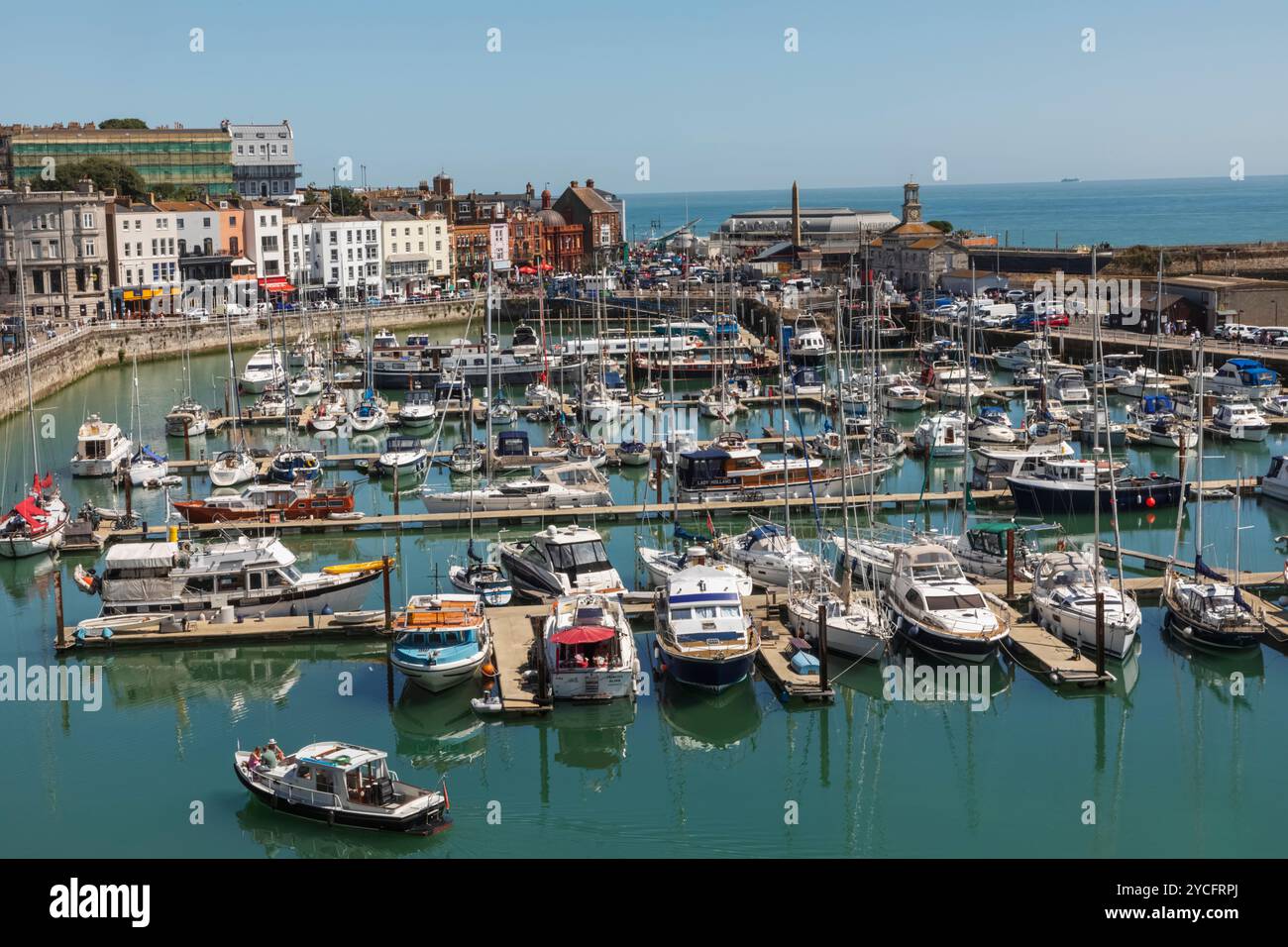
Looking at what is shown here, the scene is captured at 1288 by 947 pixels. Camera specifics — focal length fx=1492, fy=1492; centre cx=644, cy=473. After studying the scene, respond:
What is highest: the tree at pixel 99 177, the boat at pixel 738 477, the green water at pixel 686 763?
the tree at pixel 99 177

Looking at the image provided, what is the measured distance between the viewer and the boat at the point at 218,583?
2780cm

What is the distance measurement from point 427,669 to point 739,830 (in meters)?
6.31

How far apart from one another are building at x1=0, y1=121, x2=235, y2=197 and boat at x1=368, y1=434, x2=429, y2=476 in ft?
210

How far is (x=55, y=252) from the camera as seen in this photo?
75312mm

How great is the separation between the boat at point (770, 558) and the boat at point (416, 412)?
23.5 meters

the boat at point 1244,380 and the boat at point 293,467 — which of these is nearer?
the boat at point 293,467

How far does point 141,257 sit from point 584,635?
6296 centimetres

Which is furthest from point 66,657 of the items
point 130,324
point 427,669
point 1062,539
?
point 130,324

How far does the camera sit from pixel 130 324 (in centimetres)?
7231

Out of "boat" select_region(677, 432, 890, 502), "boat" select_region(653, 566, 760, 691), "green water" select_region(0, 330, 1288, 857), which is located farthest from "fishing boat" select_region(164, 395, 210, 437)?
"boat" select_region(653, 566, 760, 691)

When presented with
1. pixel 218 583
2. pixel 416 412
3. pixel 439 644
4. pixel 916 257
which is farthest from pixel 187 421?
pixel 916 257

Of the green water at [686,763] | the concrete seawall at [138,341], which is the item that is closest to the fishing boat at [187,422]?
the concrete seawall at [138,341]

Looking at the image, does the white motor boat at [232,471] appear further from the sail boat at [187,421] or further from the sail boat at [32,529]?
the sail boat at [32,529]

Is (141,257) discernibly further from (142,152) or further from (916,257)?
(916,257)
